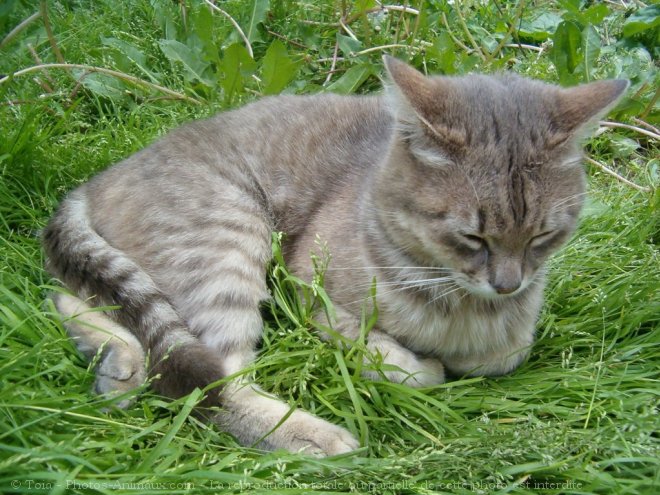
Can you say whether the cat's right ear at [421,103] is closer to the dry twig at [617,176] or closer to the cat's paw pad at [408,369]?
the cat's paw pad at [408,369]

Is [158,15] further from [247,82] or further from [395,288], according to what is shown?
[395,288]

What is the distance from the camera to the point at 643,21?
4.67 meters

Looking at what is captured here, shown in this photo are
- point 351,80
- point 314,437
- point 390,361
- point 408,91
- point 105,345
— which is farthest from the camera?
point 351,80

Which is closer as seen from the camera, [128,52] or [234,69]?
[234,69]

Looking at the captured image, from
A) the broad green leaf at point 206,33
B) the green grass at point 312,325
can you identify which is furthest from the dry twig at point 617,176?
the broad green leaf at point 206,33

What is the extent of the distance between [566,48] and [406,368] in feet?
7.88

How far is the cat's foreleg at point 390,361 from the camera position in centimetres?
247

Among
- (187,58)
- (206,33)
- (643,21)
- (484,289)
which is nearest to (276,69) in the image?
(206,33)

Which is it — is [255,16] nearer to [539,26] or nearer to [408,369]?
[539,26]

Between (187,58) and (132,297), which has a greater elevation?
(187,58)

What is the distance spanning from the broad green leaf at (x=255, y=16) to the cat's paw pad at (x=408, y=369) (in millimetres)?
2561

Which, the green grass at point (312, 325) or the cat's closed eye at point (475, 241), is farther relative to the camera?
the cat's closed eye at point (475, 241)

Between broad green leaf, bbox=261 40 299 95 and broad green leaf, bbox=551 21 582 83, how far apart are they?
1.50m

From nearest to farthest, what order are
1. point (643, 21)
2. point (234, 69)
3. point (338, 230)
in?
point (338, 230) < point (234, 69) < point (643, 21)
